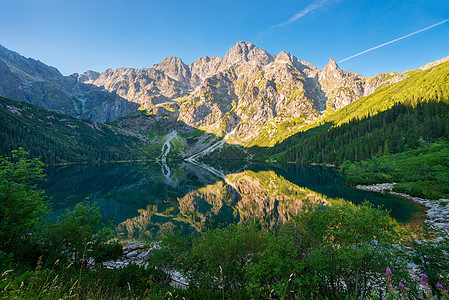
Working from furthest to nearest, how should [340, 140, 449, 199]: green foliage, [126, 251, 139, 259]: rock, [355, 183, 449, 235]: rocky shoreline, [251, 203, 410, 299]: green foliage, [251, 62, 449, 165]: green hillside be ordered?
[251, 62, 449, 165]: green hillside, [340, 140, 449, 199]: green foliage, [355, 183, 449, 235]: rocky shoreline, [126, 251, 139, 259]: rock, [251, 203, 410, 299]: green foliage

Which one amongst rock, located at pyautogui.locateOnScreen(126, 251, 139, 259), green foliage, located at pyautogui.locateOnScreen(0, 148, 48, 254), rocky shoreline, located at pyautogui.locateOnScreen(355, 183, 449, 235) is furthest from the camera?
rocky shoreline, located at pyautogui.locateOnScreen(355, 183, 449, 235)

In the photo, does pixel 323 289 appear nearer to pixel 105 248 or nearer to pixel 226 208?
pixel 105 248

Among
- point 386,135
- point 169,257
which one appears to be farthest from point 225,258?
point 386,135

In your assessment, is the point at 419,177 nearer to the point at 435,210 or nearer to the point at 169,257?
the point at 435,210

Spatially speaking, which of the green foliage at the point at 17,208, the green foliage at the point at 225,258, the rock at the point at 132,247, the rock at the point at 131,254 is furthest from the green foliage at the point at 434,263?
the rock at the point at 132,247

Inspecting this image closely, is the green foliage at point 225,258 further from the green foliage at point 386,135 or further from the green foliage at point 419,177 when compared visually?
the green foliage at point 386,135

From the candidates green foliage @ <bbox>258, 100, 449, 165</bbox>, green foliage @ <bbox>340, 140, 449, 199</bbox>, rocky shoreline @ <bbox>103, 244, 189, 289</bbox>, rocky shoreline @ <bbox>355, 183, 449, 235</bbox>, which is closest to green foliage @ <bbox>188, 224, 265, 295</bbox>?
rocky shoreline @ <bbox>103, 244, 189, 289</bbox>

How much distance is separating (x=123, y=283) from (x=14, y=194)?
31.5 ft

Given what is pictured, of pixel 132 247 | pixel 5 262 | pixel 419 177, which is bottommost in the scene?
pixel 132 247

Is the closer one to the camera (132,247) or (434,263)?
(434,263)

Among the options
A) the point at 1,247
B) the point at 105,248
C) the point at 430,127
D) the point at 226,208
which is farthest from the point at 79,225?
the point at 430,127

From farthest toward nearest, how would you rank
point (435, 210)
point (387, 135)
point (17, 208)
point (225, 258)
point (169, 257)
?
point (387, 135)
point (435, 210)
point (169, 257)
point (225, 258)
point (17, 208)

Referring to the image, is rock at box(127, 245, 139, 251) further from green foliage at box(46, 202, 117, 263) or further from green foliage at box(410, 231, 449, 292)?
green foliage at box(410, 231, 449, 292)

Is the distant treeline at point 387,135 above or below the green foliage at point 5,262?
above
